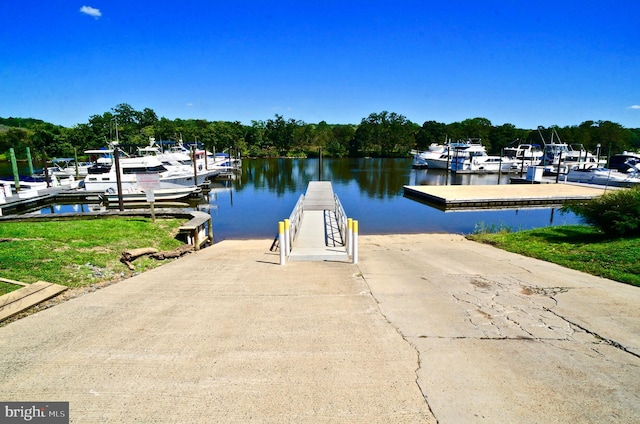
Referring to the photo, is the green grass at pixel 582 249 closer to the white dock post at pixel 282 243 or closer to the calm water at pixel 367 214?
the calm water at pixel 367 214

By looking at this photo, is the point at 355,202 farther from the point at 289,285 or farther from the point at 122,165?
the point at 289,285

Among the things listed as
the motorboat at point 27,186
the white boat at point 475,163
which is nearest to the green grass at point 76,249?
the motorboat at point 27,186

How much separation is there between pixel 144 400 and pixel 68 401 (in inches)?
28.6

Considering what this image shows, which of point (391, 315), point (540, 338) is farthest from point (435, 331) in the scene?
point (540, 338)

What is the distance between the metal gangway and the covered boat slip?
1189 cm

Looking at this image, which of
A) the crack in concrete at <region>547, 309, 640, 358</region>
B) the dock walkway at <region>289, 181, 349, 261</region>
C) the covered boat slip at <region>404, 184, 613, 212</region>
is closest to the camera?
the crack in concrete at <region>547, 309, 640, 358</region>

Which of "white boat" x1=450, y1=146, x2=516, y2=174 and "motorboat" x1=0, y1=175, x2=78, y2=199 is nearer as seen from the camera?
"motorboat" x1=0, y1=175, x2=78, y2=199

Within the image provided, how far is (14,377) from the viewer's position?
3.63 meters

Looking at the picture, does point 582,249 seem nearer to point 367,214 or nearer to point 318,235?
point 318,235

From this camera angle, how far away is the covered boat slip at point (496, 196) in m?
25.5

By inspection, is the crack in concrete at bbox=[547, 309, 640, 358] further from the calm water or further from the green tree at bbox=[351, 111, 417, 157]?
the green tree at bbox=[351, 111, 417, 157]

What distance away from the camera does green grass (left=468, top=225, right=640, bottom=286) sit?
7.67 m

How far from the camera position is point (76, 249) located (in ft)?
29.3

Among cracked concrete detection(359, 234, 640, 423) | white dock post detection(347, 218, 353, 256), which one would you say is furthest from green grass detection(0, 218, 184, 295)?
cracked concrete detection(359, 234, 640, 423)
